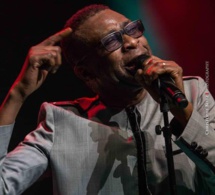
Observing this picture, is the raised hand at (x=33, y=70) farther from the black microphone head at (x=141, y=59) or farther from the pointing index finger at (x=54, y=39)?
the black microphone head at (x=141, y=59)

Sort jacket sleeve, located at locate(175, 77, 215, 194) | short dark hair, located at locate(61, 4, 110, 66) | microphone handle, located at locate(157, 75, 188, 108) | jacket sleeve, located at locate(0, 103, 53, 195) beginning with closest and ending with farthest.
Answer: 1. microphone handle, located at locate(157, 75, 188, 108)
2. jacket sleeve, located at locate(175, 77, 215, 194)
3. jacket sleeve, located at locate(0, 103, 53, 195)
4. short dark hair, located at locate(61, 4, 110, 66)

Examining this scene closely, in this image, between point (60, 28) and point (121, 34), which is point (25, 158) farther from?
point (60, 28)

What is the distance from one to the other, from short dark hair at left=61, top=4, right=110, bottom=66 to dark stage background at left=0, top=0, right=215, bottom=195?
0.15m

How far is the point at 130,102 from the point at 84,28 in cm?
39

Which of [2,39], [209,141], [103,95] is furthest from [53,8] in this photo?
[209,141]

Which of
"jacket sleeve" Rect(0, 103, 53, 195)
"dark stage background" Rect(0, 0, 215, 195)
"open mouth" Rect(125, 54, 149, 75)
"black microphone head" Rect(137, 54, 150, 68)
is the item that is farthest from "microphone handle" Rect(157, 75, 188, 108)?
"dark stage background" Rect(0, 0, 215, 195)

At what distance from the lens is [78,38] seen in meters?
2.03

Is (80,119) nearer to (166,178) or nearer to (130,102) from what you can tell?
(130,102)

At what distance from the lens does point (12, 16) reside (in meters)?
2.16

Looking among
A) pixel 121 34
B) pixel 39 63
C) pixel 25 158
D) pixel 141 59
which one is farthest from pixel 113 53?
pixel 25 158

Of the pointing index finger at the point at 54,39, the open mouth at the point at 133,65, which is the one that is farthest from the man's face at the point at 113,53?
the pointing index finger at the point at 54,39

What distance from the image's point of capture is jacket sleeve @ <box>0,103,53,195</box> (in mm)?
1634

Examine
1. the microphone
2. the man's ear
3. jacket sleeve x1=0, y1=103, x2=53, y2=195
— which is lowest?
jacket sleeve x1=0, y1=103, x2=53, y2=195

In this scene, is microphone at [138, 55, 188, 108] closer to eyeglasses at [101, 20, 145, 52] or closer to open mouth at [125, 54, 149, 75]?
open mouth at [125, 54, 149, 75]
